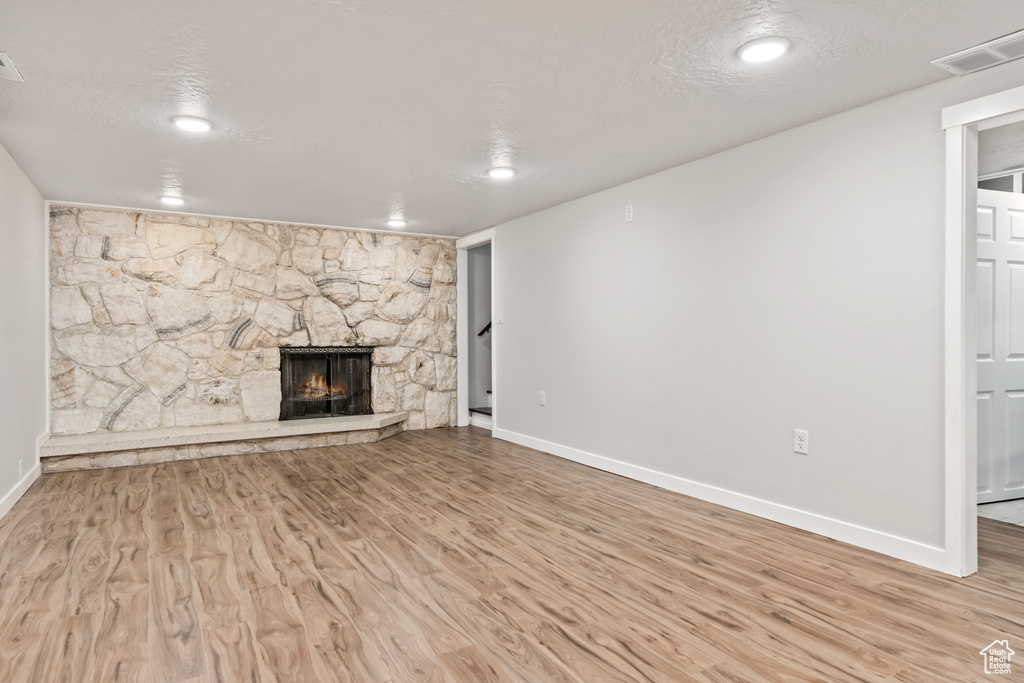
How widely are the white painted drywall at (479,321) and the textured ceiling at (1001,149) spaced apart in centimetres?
474

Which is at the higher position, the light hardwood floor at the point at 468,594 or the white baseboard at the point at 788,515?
the white baseboard at the point at 788,515

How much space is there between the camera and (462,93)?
8.39ft

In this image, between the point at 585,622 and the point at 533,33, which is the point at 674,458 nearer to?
the point at 585,622

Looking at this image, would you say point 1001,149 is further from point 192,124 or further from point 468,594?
point 192,124

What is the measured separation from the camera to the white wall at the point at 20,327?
10.9 feet

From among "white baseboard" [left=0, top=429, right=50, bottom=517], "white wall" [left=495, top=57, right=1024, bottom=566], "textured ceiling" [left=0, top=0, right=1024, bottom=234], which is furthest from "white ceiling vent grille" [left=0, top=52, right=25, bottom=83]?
→ "white wall" [left=495, top=57, right=1024, bottom=566]

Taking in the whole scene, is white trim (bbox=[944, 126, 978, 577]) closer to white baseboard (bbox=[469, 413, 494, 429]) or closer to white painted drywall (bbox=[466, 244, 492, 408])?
white baseboard (bbox=[469, 413, 494, 429])

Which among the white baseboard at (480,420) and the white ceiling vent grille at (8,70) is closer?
the white ceiling vent grille at (8,70)

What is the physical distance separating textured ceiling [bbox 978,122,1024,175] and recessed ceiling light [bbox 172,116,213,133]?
158 inches

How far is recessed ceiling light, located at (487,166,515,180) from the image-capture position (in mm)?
3748

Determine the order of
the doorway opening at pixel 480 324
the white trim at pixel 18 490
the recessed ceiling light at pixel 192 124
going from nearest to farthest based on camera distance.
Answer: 1. the recessed ceiling light at pixel 192 124
2. the white trim at pixel 18 490
3. the doorway opening at pixel 480 324

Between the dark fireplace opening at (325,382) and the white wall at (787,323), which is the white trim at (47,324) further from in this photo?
the white wall at (787,323)

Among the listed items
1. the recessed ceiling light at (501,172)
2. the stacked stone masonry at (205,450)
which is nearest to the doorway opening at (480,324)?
the stacked stone masonry at (205,450)

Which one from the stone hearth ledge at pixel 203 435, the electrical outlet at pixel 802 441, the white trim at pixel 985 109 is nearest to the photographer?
the white trim at pixel 985 109
